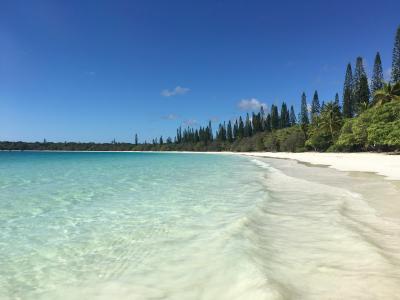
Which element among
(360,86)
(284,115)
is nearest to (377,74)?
(360,86)

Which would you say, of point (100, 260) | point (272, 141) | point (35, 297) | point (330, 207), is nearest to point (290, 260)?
point (100, 260)

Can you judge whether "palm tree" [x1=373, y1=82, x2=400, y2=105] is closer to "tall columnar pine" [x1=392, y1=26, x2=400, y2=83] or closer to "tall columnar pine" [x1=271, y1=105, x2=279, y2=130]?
"tall columnar pine" [x1=392, y1=26, x2=400, y2=83]

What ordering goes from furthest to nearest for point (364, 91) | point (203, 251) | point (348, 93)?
point (348, 93)
point (364, 91)
point (203, 251)

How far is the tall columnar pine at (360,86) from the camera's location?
6894cm

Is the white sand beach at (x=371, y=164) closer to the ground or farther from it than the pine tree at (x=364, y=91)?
closer to the ground

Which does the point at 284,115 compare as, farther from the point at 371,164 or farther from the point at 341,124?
the point at 371,164

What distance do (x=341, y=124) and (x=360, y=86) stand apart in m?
10.8

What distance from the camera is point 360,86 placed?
69125 mm

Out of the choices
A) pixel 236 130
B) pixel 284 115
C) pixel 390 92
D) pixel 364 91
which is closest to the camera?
pixel 390 92

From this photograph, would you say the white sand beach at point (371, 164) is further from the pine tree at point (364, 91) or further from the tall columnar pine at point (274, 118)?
the tall columnar pine at point (274, 118)

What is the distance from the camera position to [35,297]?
4277 millimetres

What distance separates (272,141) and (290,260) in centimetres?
8457

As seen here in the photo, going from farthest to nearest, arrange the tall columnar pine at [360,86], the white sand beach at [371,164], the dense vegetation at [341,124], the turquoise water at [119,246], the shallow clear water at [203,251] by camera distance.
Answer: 1. the tall columnar pine at [360,86]
2. the dense vegetation at [341,124]
3. the white sand beach at [371,164]
4. the turquoise water at [119,246]
5. the shallow clear water at [203,251]

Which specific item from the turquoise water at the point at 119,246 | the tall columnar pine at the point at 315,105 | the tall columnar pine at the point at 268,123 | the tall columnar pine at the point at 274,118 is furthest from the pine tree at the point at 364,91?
the turquoise water at the point at 119,246
